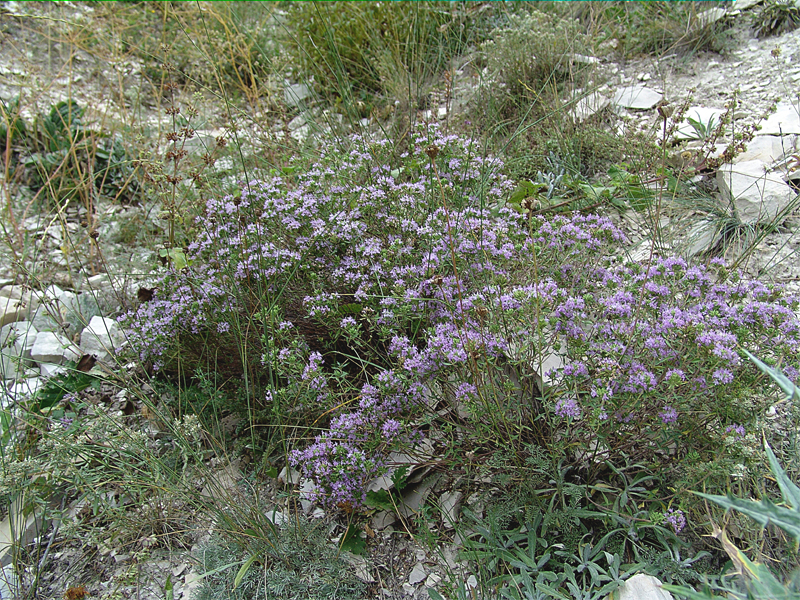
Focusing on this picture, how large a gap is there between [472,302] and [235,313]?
958mm

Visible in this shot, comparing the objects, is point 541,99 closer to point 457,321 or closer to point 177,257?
point 457,321

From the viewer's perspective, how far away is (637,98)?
4.00 meters

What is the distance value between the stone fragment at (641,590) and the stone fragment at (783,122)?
9.04 feet

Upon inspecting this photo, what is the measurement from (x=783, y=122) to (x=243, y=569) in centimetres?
368

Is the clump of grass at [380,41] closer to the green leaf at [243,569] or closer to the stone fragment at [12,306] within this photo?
the stone fragment at [12,306]

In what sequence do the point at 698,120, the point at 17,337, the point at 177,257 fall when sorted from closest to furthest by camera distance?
the point at 177,257 → the point at 17,337 → the point at 698,120

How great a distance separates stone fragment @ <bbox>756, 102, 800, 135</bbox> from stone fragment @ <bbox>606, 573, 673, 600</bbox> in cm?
276

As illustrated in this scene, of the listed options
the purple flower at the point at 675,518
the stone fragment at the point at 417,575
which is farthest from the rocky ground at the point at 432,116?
the purple flower at the point at 675,518

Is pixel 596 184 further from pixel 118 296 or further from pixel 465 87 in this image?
pixel 118 296

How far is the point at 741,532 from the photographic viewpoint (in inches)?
69.9

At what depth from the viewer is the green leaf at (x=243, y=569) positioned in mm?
1806

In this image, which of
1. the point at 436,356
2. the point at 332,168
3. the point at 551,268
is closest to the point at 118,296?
the point at 332,168

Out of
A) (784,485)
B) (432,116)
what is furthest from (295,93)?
(784,485)

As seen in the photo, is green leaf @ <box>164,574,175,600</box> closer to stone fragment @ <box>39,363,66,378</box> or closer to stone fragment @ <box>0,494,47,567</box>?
stone fragment @ <box>0,494,47,567</box>
